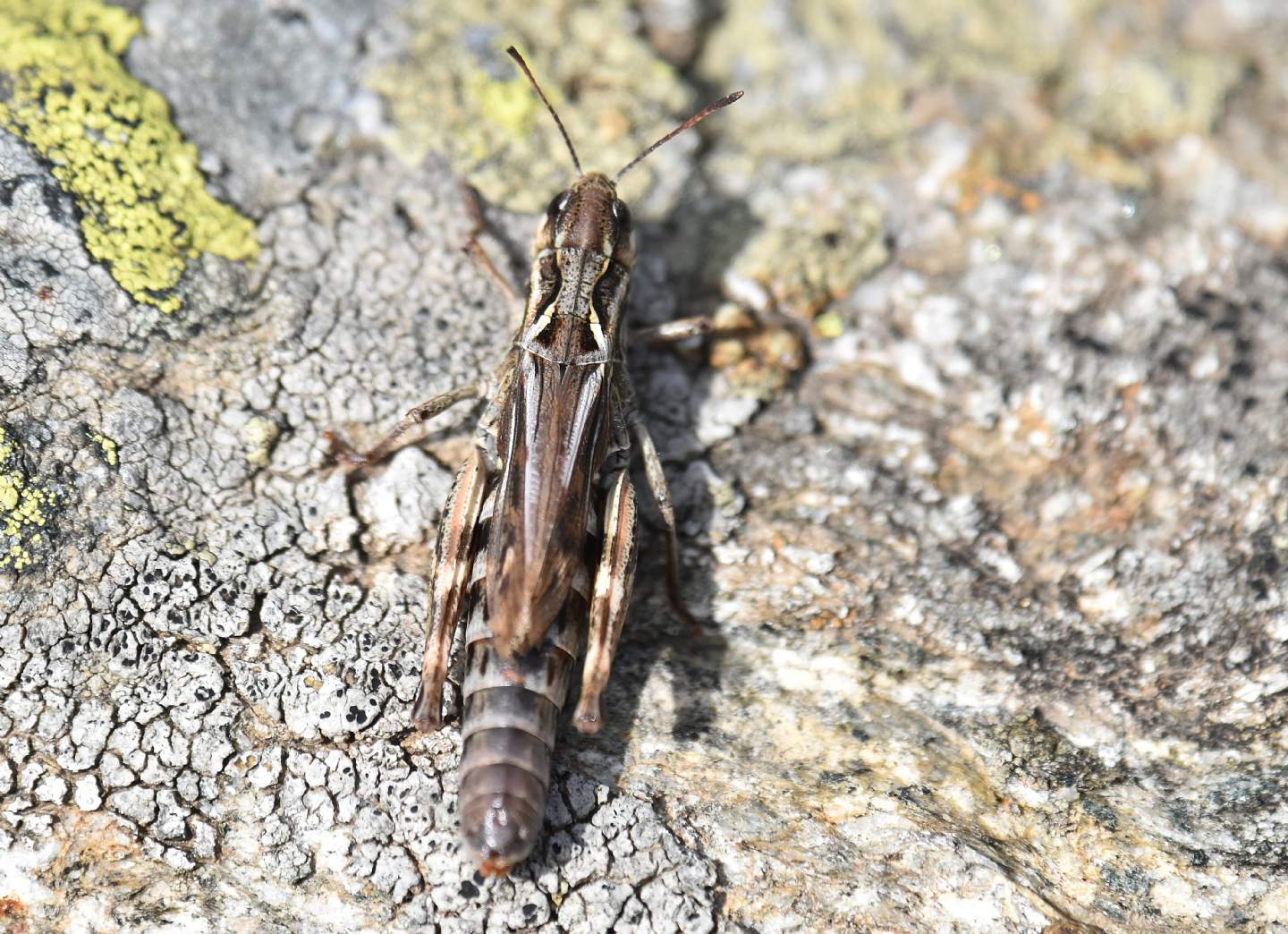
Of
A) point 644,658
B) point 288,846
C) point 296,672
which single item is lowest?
point 288,846

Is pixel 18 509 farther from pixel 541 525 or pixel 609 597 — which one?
pixel 609 597

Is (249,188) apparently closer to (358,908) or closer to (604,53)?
(604,53)

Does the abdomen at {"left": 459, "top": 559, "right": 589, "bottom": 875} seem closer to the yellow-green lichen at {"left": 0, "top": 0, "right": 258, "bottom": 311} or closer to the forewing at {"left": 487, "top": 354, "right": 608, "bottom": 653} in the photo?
the forewing at {"left": 487, "top": 354, "right": 608, "bottom": 653}

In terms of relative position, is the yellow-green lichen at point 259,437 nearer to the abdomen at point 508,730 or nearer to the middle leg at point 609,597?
the abdomen at point 508,730

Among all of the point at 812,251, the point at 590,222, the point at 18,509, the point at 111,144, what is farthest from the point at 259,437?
the point at 812,251

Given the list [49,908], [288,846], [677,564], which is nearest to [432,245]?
[677,564]

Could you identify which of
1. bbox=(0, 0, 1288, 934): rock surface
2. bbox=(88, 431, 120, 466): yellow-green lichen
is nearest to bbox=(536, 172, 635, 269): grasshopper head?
bbox=(0, 0, 1288, 934): rock surface
